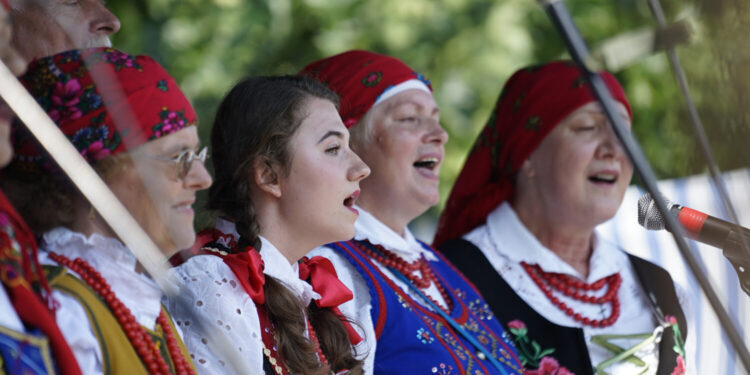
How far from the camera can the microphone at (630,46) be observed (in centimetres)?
115

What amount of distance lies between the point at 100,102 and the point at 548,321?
158 cm

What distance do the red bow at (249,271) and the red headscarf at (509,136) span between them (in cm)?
136

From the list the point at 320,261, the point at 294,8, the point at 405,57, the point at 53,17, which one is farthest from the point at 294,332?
the point at 405,57

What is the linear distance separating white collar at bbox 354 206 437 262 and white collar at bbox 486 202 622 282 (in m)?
0.52

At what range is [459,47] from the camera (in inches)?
180

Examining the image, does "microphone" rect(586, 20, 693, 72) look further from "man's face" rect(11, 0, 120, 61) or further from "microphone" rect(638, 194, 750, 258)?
"man's face" rect(11, 0, 120, 61)

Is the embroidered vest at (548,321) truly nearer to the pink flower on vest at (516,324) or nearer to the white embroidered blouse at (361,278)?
the pink flower on vest at (516,324)

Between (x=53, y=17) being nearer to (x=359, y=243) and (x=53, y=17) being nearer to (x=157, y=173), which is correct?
(x=157, y=173)

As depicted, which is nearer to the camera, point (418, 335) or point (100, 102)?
point (100, 102)

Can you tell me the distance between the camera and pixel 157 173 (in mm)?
1641

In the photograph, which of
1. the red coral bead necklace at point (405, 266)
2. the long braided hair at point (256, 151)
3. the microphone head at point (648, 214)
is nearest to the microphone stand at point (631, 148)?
the microphone head at point (648, 214)

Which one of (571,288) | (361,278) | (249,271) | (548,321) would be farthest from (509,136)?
(249,271)

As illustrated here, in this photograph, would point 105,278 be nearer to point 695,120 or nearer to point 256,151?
point 256,151

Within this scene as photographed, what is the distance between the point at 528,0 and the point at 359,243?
2410mm
